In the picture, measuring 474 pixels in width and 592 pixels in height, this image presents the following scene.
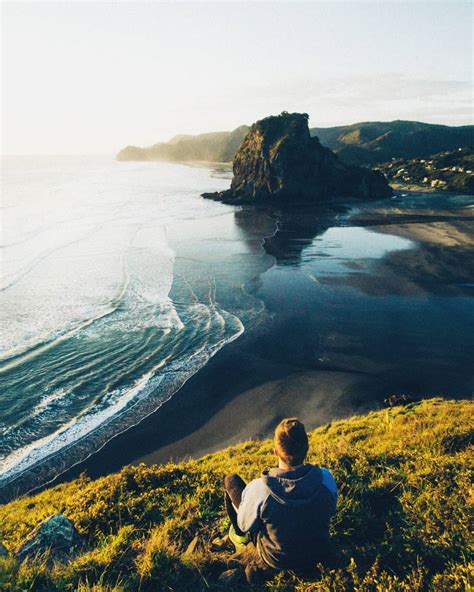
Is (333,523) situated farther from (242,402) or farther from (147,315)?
(147,315)

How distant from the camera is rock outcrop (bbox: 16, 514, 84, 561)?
5.22m

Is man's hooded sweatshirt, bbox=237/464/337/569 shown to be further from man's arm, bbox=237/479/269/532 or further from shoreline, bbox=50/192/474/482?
shoreline, bbox=50/192/474/482

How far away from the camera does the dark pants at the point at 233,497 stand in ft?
15.3

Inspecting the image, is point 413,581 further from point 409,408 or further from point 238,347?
point 238,347

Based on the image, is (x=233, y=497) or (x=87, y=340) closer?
(x=233, y=497)

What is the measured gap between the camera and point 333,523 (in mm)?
5301

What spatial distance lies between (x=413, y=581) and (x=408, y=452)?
323cm

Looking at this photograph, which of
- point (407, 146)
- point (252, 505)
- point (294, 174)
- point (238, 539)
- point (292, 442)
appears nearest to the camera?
point (292, 442)

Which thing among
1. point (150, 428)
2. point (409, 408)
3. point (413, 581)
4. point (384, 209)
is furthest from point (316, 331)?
point (384, 209)

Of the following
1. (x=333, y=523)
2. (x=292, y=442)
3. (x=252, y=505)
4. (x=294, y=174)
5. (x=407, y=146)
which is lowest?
(x=333, y=523)

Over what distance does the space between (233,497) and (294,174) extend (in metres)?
74.4

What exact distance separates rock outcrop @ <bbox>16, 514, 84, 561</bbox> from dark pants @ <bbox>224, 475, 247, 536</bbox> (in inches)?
95.2

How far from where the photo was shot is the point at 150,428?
41.6ft

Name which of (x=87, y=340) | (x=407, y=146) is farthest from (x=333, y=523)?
(x=407, y=146)
